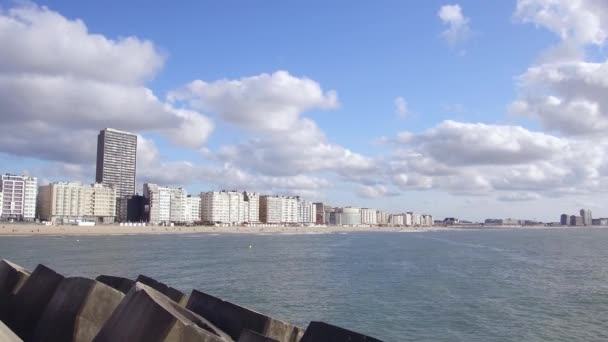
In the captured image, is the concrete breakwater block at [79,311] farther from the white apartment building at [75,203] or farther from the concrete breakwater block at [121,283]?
the white apartment building at [75,203]

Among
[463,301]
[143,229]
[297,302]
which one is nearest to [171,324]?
[297,302]

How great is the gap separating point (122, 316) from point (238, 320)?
2.79 m

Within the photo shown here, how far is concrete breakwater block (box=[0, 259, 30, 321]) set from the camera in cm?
1275

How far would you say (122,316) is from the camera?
25.5ft

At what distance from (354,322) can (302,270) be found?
21.6m

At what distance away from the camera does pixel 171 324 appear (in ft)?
22.5

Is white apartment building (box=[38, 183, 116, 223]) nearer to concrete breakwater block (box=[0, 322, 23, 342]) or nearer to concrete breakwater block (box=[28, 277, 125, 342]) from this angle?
concrete breakwater block (box=[28, 277, 125, 342])

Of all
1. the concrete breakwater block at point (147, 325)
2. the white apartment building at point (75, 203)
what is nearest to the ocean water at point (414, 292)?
the concrete breakwater block at point (147, 325)

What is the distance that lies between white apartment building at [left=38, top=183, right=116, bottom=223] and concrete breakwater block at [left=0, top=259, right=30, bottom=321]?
175m

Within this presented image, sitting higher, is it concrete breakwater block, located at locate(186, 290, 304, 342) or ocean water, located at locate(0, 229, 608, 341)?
concrete breakwater block, located at locate(186, 290, 304, 342)

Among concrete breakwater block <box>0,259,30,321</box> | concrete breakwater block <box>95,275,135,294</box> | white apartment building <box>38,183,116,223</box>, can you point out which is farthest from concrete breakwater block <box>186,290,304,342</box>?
white apartment building <box>38,183,116,223</box>

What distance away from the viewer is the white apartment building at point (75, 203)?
7180 inches

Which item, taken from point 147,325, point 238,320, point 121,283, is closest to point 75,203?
point 121,283

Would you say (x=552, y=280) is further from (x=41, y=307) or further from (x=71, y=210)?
(x=71, y=210)
